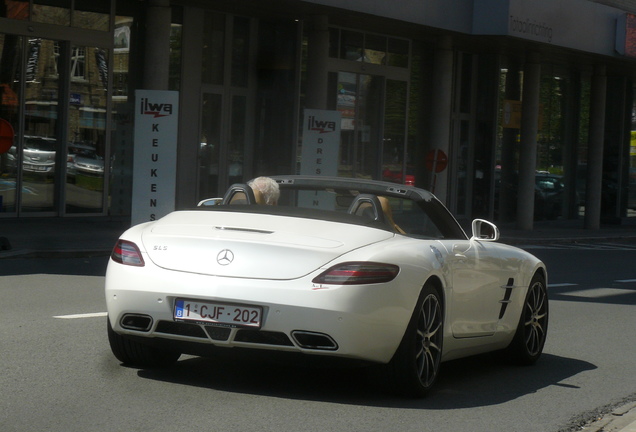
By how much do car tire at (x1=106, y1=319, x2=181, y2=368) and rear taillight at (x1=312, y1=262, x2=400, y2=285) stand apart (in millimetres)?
1337

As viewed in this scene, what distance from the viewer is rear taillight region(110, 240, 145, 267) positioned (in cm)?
648

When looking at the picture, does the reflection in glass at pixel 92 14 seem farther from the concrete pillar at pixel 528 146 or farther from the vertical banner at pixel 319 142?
the concrete pillar at pixel 528 146

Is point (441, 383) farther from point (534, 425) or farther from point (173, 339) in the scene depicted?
point (173, 339)

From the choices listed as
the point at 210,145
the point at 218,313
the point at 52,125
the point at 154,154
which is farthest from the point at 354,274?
the point at 210,145

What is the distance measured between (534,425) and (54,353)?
124 inches

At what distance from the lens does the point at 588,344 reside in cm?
996

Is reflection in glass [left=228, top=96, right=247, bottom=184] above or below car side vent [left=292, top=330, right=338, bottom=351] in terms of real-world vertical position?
above

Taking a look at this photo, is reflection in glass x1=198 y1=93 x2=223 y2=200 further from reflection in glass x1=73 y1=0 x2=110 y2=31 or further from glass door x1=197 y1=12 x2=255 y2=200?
reflection in glass x1=73 y1=0 x2=110 y2=31

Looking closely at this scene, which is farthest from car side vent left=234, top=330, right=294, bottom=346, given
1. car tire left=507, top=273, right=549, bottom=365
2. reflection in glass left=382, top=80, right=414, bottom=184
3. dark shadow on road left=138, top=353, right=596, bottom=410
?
reflection in glass left=382, top=80, right=414, bottom=184

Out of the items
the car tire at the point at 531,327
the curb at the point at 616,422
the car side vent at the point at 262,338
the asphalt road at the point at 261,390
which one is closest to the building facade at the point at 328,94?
the asphalt road at the point at 261,390

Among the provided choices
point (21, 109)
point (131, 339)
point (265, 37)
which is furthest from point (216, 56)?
point (131, 339)

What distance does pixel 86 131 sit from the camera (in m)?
22.3

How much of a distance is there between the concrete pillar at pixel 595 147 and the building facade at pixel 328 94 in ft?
0.18

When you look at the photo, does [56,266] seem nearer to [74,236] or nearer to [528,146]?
[74,236]
